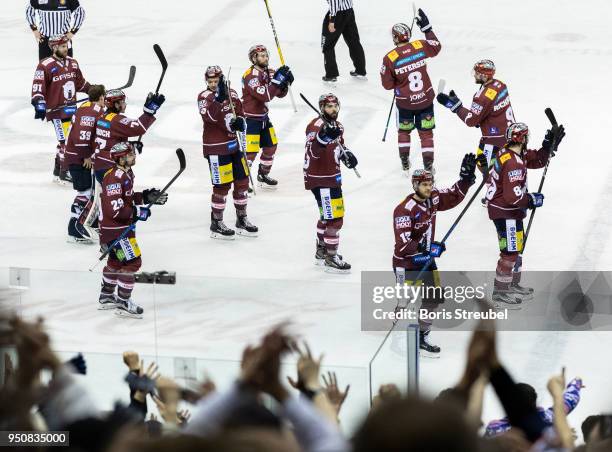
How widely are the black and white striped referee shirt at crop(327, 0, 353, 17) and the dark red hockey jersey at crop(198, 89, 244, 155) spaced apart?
4.69 m

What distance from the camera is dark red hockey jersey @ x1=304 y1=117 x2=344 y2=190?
10.2 metres

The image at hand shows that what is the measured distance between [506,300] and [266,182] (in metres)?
3.53

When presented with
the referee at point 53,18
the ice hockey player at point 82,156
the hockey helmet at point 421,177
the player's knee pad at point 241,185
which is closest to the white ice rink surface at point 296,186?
the ice hockey player at point 82,156

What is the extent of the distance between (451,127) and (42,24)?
16.8 ft

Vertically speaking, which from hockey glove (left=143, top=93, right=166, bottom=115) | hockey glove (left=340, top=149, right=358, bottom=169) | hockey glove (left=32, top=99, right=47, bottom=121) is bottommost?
hockey glove (left=340, top=149, right=358, bottom=169)

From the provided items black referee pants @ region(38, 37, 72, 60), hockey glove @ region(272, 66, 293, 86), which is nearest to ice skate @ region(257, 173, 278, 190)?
hockey glove @ region(272, 66, 293, 86)

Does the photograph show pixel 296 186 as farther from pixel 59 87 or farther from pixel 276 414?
pixel 276 414

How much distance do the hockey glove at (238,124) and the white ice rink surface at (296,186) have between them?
3.42 feet

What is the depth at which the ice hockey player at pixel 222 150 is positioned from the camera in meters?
10.9

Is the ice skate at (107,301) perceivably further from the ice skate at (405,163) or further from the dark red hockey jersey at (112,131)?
the ice skate at (405,163)

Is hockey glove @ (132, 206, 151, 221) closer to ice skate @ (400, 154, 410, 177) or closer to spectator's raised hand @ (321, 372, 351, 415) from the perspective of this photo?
ice skate @ (400, 154, 410, 177)

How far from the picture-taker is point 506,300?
9.60 m

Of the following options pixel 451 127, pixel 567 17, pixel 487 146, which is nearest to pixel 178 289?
pixel 487 146

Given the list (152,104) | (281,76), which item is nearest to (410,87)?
(281,76)
